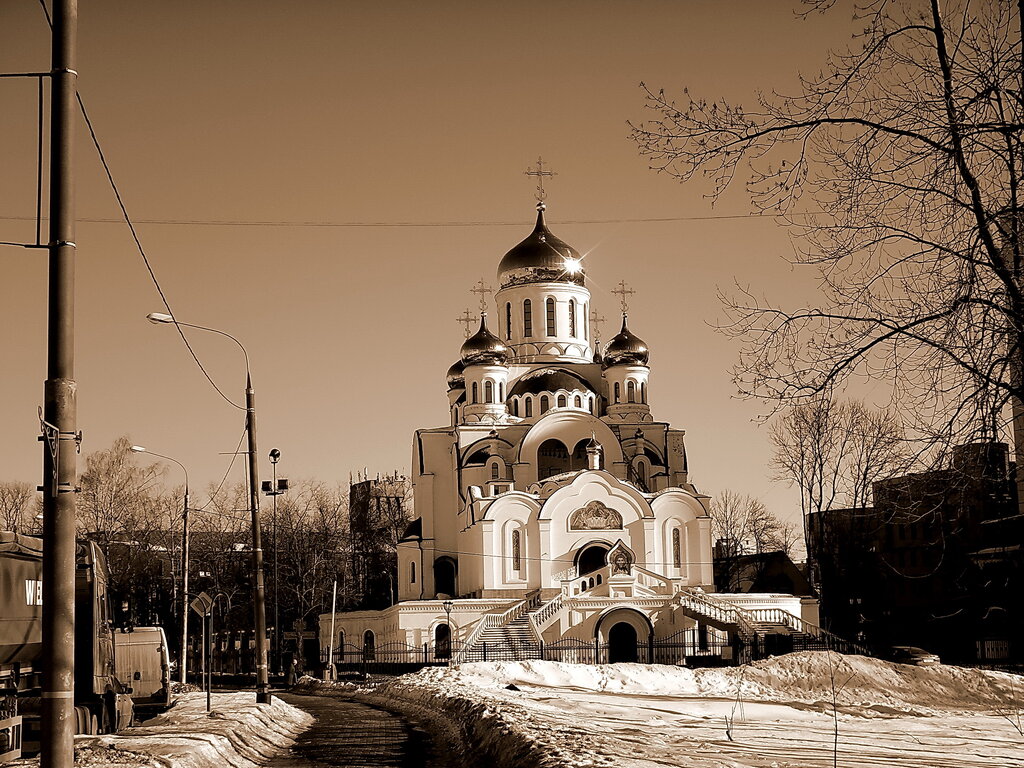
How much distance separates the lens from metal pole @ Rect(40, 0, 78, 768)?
808 cm

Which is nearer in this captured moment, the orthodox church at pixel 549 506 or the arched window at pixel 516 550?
the orthodox church at pixel 549 506

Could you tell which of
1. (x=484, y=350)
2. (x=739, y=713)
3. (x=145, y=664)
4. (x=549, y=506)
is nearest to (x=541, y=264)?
(x=484, y=350)

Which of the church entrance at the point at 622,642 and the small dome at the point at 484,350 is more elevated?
the small dome at the point at 484,350

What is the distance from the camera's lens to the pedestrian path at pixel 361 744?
1425 centimetres

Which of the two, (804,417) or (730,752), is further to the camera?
(730,752)

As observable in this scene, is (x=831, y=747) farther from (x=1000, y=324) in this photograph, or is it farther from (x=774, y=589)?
(x=774, y=589)

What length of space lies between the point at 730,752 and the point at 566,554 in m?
39.9

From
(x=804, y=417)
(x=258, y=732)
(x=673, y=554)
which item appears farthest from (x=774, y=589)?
(x=804, y=417)

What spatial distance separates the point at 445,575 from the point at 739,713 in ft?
129

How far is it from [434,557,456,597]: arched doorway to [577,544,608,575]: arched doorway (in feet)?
25.6

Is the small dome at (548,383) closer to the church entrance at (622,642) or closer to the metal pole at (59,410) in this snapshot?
the church entrance at (622,642)

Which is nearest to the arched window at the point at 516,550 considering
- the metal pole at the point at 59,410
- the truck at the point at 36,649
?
the truck at the point at 36,649

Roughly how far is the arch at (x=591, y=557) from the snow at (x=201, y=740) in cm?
3153

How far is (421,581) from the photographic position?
5819 centimetres
